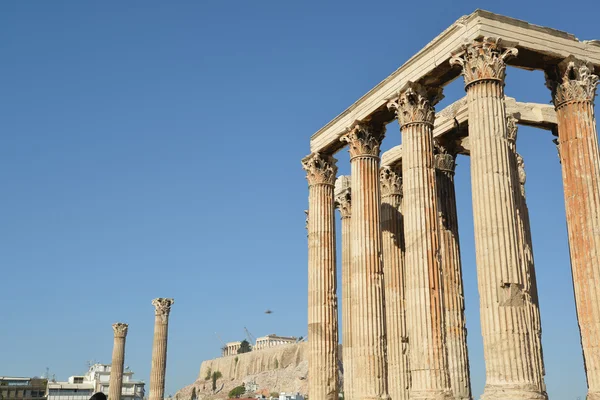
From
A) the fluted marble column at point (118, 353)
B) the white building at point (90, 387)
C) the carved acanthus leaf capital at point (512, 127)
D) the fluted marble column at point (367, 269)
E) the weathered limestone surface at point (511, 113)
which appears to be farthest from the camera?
the white building at point (90, 387)

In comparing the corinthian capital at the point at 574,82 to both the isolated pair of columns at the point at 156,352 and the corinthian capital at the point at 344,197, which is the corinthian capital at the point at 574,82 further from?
the isolated pair of columns at the point at 156,352

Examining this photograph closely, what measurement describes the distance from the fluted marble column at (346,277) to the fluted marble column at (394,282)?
1801 millimetres

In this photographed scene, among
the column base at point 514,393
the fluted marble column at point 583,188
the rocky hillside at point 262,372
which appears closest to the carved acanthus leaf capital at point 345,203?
the fluted marble column at point 583,188

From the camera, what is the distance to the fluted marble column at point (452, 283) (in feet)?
86.3

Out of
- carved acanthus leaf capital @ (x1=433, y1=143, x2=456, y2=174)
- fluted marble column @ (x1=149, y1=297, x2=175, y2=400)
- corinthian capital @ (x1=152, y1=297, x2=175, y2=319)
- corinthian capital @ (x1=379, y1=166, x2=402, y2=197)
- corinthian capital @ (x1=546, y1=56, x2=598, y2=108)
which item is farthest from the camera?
corinthian capital @ (x1=152, y1=297, x2=175, y2=319)

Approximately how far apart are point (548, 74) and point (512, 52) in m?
2.93

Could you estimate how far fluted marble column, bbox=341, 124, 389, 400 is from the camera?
86.3 ft

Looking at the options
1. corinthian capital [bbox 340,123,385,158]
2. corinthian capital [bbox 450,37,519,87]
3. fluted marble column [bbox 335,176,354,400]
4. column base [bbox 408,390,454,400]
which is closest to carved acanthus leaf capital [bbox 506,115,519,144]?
corinthian capital [bbox 340,123,385,158]

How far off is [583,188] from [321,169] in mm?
12608

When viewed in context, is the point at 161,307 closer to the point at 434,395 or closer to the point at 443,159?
the point at 443,159

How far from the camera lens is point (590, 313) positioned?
2216 centimetres

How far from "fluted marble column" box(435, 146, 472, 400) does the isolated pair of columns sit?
3245 centimetres

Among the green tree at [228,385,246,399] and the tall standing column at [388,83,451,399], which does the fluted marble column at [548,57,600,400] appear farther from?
the green tree at [228,385,246,399]

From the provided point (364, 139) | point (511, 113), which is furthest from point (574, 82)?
point (364, 139)
